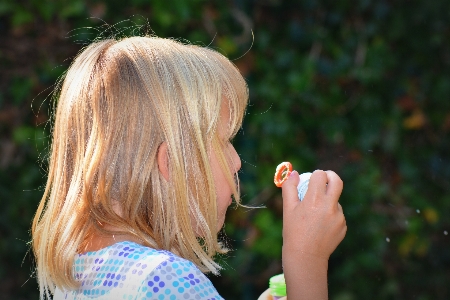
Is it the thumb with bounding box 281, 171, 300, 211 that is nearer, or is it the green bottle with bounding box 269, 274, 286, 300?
the thumb with bounding box 281, 171, 300, 211

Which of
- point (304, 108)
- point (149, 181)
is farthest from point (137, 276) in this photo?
point (304, 108)

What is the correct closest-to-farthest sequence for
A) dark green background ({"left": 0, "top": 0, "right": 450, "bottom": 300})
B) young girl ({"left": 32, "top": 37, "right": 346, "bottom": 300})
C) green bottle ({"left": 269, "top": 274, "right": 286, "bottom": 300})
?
young girl ({"left": 32, "top": 37, "right": 346, "bottom": 300})
green bottle ({"left": 269, "top": 274, "right": 286, "bottom": 300})
dark green background ({"left": 0, "top": 0, "right": 450, "bottom": 300})

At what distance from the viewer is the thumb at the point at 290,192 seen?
1.25 meters

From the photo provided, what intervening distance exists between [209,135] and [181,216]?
0.14 m

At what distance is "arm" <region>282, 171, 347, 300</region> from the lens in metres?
1.17

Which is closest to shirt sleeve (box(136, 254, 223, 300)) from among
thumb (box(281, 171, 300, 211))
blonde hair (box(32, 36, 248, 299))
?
blonde hair (box(32, 36, 248, 299))

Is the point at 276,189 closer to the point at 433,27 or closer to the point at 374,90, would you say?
the point at 374,90

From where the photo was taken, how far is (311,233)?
1207 mm

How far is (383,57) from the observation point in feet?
8.79

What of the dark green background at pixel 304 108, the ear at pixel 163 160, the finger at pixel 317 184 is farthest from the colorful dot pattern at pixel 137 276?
the dark green background at pixel 304 108

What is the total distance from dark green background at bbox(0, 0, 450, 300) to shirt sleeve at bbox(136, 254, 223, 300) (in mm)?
1484

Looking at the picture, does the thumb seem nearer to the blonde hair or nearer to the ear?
the blonde hair

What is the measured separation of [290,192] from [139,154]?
0.87 ft

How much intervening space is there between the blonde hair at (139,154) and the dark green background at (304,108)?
1327 mm
